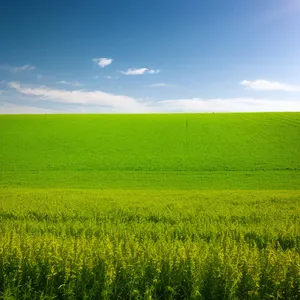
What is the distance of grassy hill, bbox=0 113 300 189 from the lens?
2895cm

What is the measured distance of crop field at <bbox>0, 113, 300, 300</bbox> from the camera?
5.38m

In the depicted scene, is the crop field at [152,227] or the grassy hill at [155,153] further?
the grassy hill at [155,153]

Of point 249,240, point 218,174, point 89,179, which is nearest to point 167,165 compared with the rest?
point 218,174

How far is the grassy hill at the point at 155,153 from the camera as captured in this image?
28953 millimetres

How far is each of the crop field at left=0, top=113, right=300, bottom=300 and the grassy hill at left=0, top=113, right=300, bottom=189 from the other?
22 centimetres

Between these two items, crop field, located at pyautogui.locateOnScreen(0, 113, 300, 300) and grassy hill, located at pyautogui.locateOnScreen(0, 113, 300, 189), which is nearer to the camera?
crop field, located at pyautogui.locateOnScreen(0, 113, 300, 300)

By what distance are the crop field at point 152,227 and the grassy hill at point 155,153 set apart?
0.72 feet

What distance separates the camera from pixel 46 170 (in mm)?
33562

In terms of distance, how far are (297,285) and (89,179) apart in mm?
25591

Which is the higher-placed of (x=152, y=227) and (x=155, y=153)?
(x=152, y=227)

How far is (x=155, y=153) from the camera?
39344 millimetres

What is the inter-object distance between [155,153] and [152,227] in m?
29.5

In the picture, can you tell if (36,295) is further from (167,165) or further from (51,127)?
(51,127)

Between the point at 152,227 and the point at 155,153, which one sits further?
the point at 155,153
